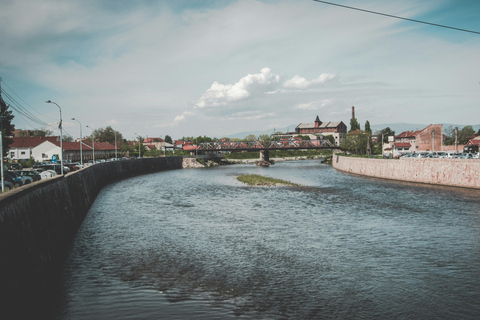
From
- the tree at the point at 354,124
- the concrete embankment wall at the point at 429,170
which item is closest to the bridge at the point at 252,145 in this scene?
the tree at the point at 354,124

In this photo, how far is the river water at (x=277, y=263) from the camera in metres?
14.1

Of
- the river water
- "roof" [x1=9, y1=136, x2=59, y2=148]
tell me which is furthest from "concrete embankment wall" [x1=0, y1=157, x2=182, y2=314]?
"roof" [x1=9, y1=136, x2=59, y2=148]

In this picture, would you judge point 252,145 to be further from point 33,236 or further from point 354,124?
point 33,236

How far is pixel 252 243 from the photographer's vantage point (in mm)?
23297

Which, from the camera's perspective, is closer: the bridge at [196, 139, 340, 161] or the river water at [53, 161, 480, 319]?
the river water at [53, 161, 480, 319]

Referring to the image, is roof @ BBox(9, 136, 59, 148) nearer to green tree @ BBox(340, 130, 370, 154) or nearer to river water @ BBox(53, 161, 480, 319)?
river water @ BBox(53, 161, 480, 319)

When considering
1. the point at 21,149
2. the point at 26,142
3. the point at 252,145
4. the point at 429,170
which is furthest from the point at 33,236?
the point at 252,145

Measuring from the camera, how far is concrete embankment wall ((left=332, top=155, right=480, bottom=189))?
48125 millimetres

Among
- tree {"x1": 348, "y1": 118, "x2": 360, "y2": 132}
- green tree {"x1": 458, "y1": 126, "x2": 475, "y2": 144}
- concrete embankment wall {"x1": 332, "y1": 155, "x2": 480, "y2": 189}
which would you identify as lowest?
concrete embankment wall {"x1": 332, "y1": 155, "x2": 480, "y2": 189}

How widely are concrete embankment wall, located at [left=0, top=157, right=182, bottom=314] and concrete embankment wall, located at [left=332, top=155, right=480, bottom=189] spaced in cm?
4752

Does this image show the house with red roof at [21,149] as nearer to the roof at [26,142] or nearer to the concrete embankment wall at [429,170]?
the roof at [26,142]

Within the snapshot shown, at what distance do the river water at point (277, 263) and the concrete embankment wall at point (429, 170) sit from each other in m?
13.0

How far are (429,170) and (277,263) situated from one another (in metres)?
45.2

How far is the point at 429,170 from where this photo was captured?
55438 millimetres
